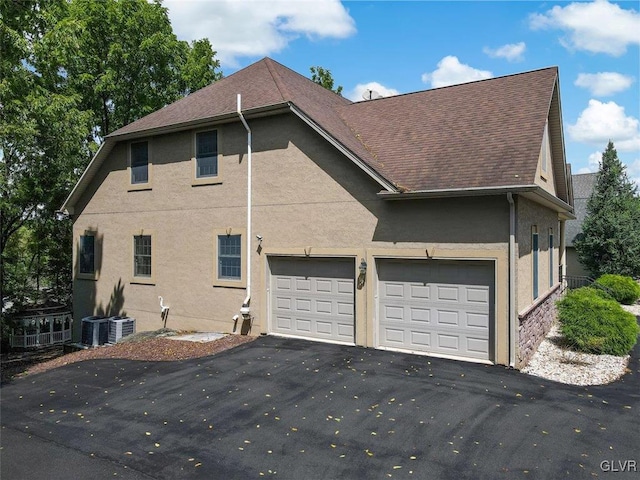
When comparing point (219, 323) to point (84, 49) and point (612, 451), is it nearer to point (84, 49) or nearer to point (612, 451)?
point (612, 451)

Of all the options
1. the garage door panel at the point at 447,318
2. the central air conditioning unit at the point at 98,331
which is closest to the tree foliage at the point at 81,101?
the central air conditioning unit at the point at 98,331

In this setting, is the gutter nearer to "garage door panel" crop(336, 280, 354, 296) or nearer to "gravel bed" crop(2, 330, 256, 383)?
"garage door panel" crop(336, 280, 354, 296)

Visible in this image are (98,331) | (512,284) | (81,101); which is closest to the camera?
(512,284)

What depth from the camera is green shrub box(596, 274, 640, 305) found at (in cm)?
1995

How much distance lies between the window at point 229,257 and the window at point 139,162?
396 cm

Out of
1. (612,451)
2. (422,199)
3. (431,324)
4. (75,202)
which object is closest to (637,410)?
(612,451)

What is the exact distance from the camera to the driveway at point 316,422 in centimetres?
567

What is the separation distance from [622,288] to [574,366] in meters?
12.8

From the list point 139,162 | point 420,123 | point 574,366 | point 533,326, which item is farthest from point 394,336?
point 139,162

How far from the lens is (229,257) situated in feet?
42.9

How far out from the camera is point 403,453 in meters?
5.95

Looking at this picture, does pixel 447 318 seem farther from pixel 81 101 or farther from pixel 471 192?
pixel 81 101

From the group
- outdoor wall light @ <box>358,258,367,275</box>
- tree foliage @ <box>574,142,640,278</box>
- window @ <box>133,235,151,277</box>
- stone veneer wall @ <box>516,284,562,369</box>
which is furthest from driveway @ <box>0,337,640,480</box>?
tree foliage @ <box>574,142,640,278</box>

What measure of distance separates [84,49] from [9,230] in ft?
30.3
